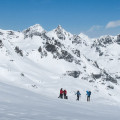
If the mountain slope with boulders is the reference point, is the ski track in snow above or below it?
below

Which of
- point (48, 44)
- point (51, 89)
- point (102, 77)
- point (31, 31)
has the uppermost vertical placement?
point (31, 31)

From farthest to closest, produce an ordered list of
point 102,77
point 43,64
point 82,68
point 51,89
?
point 102,77
point 82,68
point 43,64
point 51,89

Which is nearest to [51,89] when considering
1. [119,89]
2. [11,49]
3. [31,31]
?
[11,49]

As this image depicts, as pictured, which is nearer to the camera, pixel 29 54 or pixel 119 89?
pixel 29 54

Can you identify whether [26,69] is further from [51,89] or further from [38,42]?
[38,42]

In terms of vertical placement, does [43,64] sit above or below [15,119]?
above

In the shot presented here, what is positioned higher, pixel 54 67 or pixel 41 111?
pixel 54 67

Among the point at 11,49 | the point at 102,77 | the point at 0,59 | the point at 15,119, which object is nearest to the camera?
the point at 15,119

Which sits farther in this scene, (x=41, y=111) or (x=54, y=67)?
(x=54, y=67)

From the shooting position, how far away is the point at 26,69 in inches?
2586

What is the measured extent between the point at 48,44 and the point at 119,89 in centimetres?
3279

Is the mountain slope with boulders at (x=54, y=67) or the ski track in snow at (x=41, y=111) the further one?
the mountain slope with boulders at (x=54, y=67)

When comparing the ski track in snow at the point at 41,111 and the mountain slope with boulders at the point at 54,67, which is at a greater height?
the mountain slope with boulders at the point at 54,67

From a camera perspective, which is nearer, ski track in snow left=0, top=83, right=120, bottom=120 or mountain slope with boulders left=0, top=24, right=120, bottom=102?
ski track in snow left=0, top=83, right=120, bottom=120
